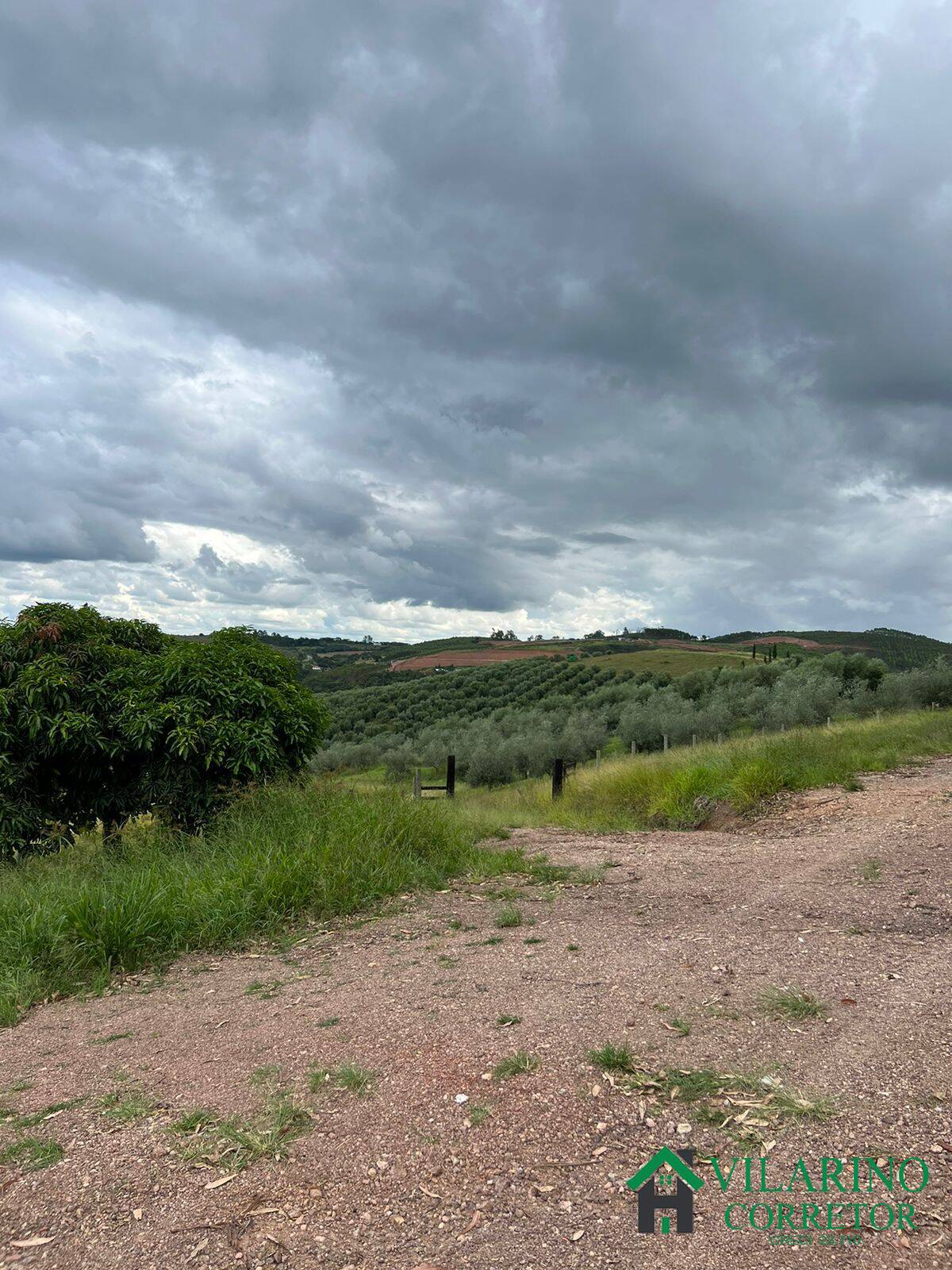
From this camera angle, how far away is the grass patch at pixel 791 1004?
371cm

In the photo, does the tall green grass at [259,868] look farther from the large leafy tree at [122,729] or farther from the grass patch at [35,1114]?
the grass patch at [35,1114]

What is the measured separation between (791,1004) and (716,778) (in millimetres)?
7357

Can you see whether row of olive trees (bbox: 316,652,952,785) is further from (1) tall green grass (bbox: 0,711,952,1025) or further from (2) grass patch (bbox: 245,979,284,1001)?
(2) grass patch (bbox: 245,979,284,1001)

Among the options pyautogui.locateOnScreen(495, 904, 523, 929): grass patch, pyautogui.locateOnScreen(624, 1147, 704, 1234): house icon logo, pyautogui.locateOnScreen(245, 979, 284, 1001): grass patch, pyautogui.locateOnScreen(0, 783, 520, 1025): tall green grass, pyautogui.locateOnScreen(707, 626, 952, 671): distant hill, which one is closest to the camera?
pyautogui.locateOnScreen(624, 1147, 704, 1234): house icon logo

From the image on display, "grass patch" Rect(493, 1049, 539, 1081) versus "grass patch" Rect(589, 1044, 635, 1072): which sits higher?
"grass patch" Rect(589, 1044, 635, 1072)

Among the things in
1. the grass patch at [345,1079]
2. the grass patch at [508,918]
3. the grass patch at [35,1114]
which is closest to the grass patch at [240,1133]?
the grass patch at [345,1079]

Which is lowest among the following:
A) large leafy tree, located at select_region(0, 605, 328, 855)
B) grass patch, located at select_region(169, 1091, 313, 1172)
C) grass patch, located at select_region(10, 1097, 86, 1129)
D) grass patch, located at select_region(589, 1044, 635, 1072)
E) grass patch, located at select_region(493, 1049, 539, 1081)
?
grass patch, located at select_region(10, 1097, 86, 1129)

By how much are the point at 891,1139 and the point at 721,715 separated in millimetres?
26872

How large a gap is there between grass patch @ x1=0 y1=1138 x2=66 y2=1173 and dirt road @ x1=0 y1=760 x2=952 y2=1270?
5 centimetres

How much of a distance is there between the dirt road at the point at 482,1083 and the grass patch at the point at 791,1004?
0.05 m

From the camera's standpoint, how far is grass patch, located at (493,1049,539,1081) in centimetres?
331

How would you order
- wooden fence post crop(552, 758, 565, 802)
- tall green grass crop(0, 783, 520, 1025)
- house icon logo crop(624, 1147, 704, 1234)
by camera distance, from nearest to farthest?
house icon logo crop(624, 1147, 704, 1234) < tall green grass crop(0, 783, 520, 1025) < wooden fence post crop(552, 758, 565, 802)

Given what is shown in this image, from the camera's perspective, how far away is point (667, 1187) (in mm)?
2547

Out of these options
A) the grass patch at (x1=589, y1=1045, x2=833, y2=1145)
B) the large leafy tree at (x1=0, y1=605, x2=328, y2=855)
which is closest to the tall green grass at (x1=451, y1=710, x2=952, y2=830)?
the large leafy tree at (x1=0, y1=605, x2=328, y2=855)
